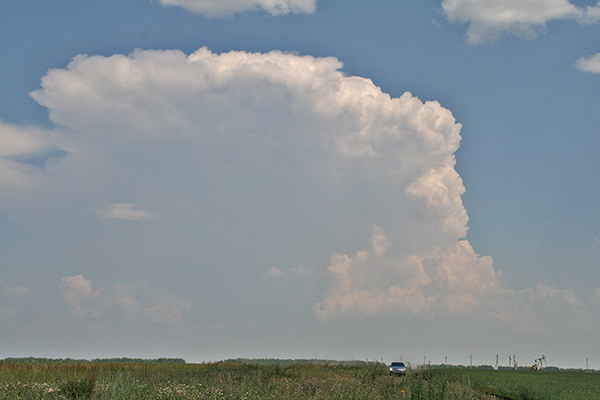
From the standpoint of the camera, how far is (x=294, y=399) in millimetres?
16281

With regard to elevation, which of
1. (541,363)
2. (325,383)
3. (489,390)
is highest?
(325,383)

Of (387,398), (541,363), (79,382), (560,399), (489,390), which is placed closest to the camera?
(387,398)

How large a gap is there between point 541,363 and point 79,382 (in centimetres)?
12044

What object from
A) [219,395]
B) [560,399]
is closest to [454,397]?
[219,395]

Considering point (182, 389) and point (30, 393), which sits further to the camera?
point (182, 389)

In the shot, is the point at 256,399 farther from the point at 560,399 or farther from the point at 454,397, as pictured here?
the point at 560,399

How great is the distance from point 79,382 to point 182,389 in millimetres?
6149

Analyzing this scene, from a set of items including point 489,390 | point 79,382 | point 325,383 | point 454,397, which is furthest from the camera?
point 489,390

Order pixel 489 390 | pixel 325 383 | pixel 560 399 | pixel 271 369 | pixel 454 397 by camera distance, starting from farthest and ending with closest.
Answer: pixel 271 369 → pixel 489 390 → pixel 560 399 → pixel 325 383 → pixel 454 397

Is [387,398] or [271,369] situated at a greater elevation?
[387,398]

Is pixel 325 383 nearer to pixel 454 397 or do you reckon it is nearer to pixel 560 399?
pixel 454 397

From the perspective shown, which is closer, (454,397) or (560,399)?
(454,397)

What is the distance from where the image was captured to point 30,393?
1598 centimetres

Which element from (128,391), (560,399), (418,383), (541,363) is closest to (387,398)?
(418,383)
